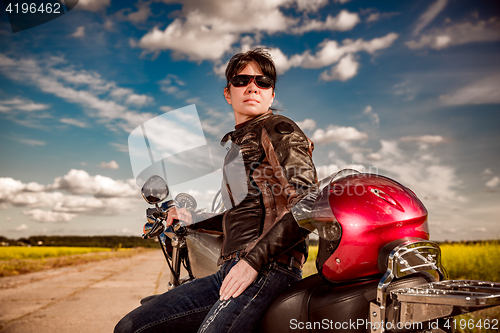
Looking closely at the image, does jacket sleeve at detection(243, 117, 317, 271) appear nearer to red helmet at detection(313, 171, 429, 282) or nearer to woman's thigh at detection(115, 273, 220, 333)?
red helmet at detection(313, 171, 429, 282)

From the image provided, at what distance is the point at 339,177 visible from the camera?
1.24m

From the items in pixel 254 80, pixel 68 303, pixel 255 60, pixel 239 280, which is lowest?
pixel 68 303

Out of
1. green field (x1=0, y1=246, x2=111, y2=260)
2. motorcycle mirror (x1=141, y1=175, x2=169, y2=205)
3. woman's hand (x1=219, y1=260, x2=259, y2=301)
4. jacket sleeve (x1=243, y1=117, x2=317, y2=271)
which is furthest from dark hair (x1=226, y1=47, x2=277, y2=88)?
green field (x1=0, y1=246, x2=111, y2=260)

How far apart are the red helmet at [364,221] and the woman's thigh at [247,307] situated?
0.68ft

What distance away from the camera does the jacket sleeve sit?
1.20 m

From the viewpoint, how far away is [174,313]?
5.01ft

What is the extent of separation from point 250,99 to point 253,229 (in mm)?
657

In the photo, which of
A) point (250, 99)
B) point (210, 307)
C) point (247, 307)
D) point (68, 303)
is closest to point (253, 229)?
point (247, 307)

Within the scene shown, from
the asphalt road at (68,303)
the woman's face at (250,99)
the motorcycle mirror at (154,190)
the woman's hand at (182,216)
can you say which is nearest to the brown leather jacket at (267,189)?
the woman's face at (250,99)

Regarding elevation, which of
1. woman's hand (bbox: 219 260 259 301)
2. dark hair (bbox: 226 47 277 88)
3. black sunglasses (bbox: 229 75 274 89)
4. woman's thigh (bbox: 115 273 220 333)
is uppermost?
dark hair (bbox: 226 47 277 88)

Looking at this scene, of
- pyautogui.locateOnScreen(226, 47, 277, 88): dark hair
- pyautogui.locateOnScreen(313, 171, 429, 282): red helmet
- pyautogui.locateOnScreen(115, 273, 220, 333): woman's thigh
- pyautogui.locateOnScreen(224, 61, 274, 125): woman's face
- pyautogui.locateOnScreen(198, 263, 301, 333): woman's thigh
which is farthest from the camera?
pyautogui.locateOnScreen(226, 47, 277, 88): dark hair

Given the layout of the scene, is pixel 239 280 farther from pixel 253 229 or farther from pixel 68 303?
pixel 68 303

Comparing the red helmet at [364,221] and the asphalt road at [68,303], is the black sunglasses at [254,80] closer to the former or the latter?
the red helmet at [364,221]

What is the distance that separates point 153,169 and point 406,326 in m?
1.61
